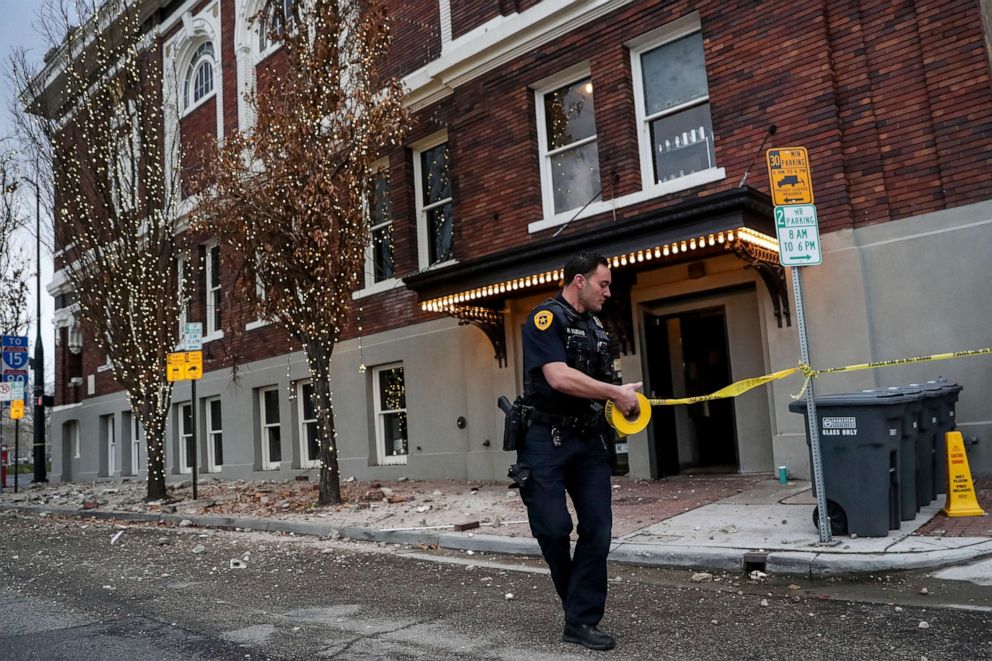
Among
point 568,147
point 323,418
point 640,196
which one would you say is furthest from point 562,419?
point 568,147

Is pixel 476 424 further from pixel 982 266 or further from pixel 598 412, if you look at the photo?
pixel 598 412

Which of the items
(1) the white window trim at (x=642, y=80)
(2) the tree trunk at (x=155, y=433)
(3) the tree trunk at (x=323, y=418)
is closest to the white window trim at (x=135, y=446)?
(2) the tree trunk at (x=155, y=433)

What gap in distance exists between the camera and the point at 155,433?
14.5 meters

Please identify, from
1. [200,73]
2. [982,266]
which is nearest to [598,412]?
[982,266]

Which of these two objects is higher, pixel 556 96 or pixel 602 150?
pixel 556 96

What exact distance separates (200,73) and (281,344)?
29.2ft

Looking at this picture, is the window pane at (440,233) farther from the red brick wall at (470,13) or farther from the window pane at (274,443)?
the window pane at (274,443)

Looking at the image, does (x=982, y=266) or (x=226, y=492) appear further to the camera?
(x=226, y=492)

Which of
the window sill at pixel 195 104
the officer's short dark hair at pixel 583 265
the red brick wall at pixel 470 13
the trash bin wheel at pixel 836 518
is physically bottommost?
the trash bin wheel at pixel 836 518

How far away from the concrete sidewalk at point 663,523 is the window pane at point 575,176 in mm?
4370

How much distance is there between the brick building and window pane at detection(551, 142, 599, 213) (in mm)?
34

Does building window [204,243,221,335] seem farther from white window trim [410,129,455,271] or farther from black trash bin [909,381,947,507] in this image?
black trash bin [909,381,947,507]

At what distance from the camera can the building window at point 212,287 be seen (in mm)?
20423

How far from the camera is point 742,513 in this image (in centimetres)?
786
